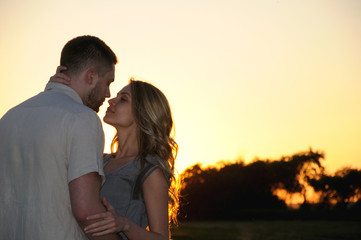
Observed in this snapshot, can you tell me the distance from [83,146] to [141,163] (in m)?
→ 1.57

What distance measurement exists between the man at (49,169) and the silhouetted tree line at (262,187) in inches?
1798

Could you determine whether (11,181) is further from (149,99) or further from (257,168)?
(257,168)

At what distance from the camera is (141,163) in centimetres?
462

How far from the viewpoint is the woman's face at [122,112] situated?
5.13 metres

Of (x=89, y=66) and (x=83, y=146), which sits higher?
(x=89, y=66)

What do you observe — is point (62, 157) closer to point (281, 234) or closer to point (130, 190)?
point (130, 190)

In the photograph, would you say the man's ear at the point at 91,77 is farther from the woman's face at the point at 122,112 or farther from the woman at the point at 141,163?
the woman's face at the point at 122,112

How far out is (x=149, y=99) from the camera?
5000 mm

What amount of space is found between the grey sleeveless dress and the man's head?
1.03 meters

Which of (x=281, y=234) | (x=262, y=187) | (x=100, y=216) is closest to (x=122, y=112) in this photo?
(x=100, y=216)

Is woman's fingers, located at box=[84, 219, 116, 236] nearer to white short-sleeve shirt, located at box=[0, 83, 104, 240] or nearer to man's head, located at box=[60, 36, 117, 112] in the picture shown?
white short-sleeve shirt, located at box=[0, 83, 104, 240]

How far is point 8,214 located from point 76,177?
56cm

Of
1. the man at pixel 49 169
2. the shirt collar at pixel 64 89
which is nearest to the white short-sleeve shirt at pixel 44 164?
the man at pixel 49 169

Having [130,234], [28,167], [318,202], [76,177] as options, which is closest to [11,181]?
[28,167]
